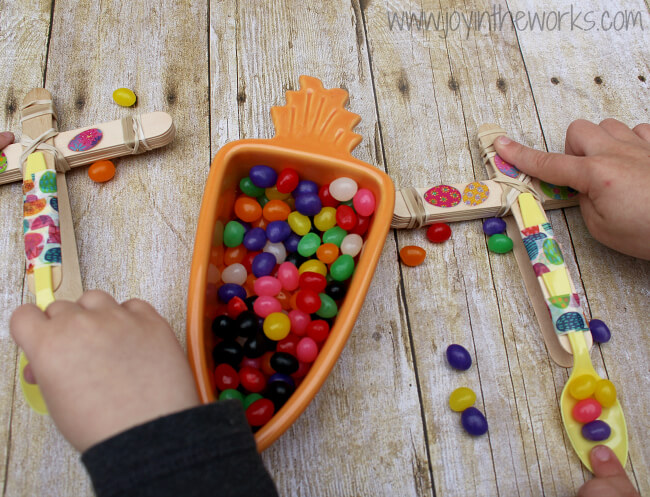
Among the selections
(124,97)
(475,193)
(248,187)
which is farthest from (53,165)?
(475,193)

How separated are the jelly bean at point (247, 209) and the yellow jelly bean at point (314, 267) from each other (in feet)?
0.41

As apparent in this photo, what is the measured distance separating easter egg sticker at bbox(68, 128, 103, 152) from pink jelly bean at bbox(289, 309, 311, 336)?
1.69ft

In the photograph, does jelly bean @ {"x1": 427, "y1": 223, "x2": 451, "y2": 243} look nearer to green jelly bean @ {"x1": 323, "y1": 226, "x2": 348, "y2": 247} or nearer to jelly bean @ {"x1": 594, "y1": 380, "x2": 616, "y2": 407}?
green jelly bean @ {"x1": 323, "y1": 226, "x2": 348, "y2": 247}

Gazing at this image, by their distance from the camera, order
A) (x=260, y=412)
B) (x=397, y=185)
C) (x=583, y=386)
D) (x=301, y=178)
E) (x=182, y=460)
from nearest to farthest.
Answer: (x=182, y=460)
(x=260, y=412)
(x=583, y=386)
(x=301, y=178)
(x=397, y=185)

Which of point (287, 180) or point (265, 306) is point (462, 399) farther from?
point (287, 180)

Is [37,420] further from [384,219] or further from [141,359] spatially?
[384,219]

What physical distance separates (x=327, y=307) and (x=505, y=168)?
47 cm

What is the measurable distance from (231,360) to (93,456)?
0.27m

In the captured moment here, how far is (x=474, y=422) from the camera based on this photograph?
80cm

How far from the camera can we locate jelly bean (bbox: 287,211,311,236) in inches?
34.8

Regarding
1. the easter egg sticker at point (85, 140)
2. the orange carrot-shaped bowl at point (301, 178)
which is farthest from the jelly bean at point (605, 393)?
the easter egg sticker at point (85, 140)

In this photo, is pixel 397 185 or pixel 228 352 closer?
pixel 228 352

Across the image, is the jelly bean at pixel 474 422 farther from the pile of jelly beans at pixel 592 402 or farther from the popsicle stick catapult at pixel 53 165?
the popsicle stick catapult at pixel 53 165

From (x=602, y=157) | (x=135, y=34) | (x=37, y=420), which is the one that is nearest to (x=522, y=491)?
(x=602, y=157)
